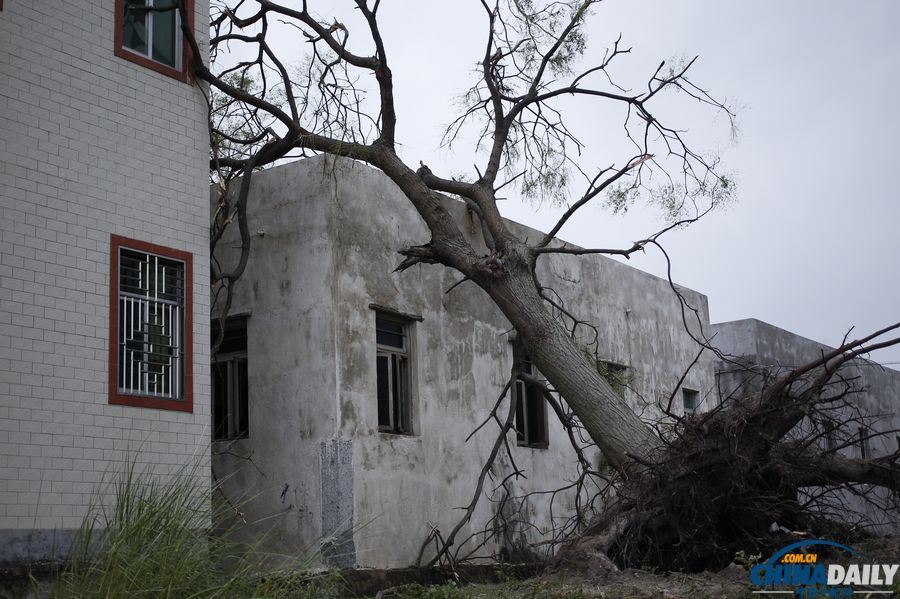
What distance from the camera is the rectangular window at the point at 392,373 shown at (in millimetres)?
11906

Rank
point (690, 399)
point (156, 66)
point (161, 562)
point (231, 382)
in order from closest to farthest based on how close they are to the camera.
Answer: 1. point (161, 562)
2. point (156, 66)
3. point (231, 382)
4. point (690, 399)

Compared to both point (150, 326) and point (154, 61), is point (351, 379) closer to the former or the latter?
point (150, 326)

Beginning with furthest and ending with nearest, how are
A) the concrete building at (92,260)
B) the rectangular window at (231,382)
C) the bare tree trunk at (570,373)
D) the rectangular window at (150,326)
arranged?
1. the rectangular window at (231,382)
2. the bare tree trunk at (570,373)
3. the rectangular window at (150,326)
4. the concrete building at (92,260)

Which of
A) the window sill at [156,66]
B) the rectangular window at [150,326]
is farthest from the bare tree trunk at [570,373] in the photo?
the window sill at [156,66]

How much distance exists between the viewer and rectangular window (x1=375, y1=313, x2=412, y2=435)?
1191 centimetres

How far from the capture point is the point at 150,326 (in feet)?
31.0

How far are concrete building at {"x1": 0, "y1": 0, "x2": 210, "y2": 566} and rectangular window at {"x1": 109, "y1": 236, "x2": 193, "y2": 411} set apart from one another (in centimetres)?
1

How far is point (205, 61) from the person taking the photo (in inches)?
412

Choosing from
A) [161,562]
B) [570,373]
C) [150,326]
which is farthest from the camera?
[570,373]

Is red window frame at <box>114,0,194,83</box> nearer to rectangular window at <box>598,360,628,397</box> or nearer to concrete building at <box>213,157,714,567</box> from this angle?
concrete building at <box>213,157,714,567</box>

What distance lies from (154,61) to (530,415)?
7345 mm

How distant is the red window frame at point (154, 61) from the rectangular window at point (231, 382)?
9.95ft

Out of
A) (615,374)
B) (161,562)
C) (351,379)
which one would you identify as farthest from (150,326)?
(615,374)

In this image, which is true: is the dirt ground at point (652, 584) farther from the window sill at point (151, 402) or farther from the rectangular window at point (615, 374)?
the rectangular window at point (615, 374)
